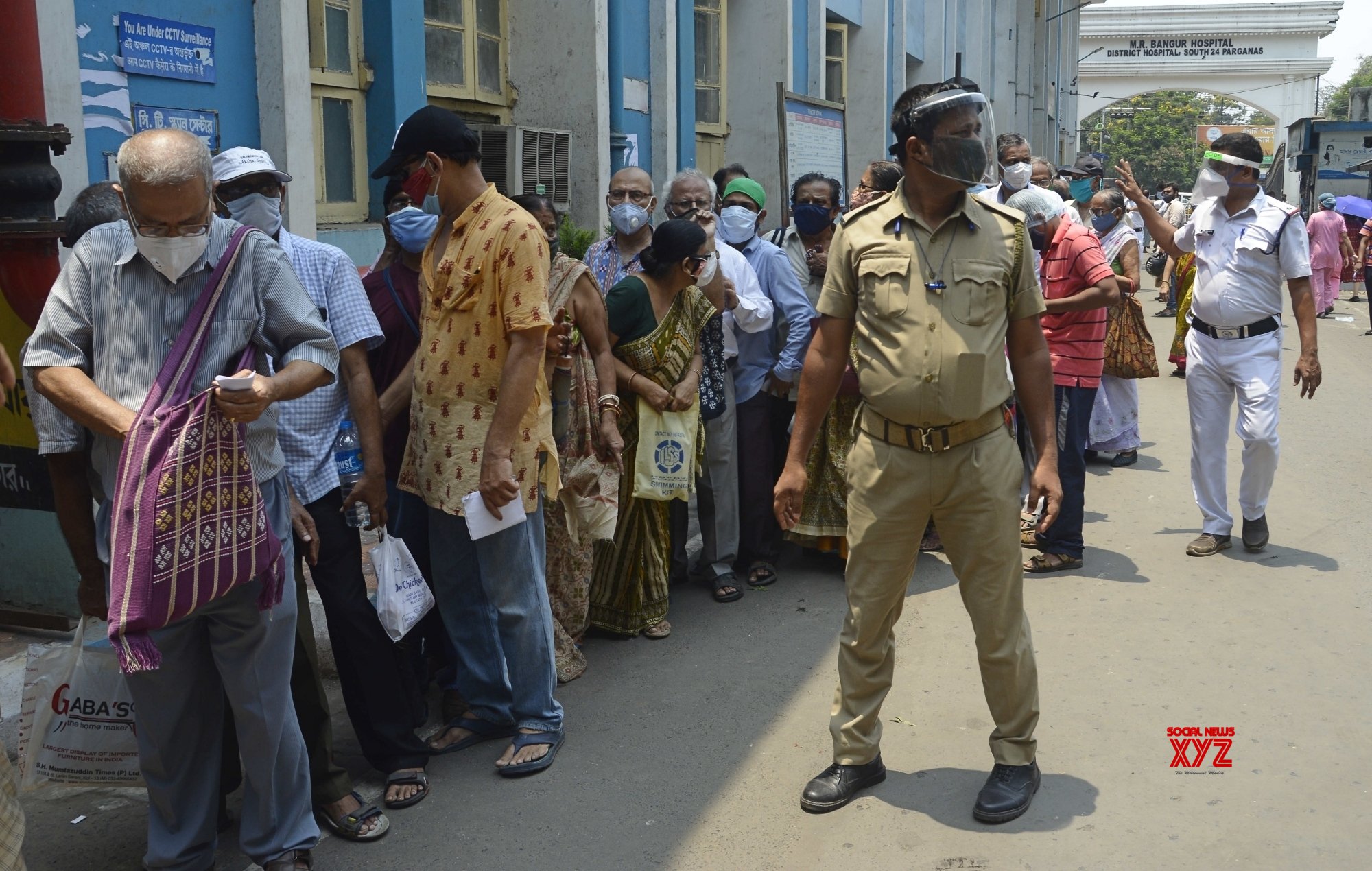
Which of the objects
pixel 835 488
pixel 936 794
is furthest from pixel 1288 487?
pixel 936 794

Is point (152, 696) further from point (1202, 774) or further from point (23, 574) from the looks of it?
point (1202, 774)

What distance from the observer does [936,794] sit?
3949 mm

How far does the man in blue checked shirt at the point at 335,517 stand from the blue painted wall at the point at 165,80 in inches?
103

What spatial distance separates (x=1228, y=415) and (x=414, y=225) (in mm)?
4421

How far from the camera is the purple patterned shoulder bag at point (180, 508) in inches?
114

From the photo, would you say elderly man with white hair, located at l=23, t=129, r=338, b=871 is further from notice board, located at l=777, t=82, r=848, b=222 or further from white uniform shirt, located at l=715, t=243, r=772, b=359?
notice board, located at l=777, t=82, r=848, b=222

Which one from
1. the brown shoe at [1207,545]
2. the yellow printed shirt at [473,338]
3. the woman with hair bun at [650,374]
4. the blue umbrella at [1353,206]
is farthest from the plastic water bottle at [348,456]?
the blue umbrella at [1353,206]

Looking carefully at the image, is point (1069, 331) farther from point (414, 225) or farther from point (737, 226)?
point (414, 225)

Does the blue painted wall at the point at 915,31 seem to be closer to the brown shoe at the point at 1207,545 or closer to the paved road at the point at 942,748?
the brown shoe at the point at 1207,545

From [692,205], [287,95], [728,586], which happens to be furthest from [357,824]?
[287,95]

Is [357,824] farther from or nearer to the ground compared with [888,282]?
nearer to the ground

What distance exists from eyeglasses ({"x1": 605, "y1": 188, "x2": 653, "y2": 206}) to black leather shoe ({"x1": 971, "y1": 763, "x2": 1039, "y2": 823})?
3.14 meters

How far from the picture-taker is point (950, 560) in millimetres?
3828

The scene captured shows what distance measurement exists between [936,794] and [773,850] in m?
0.61
